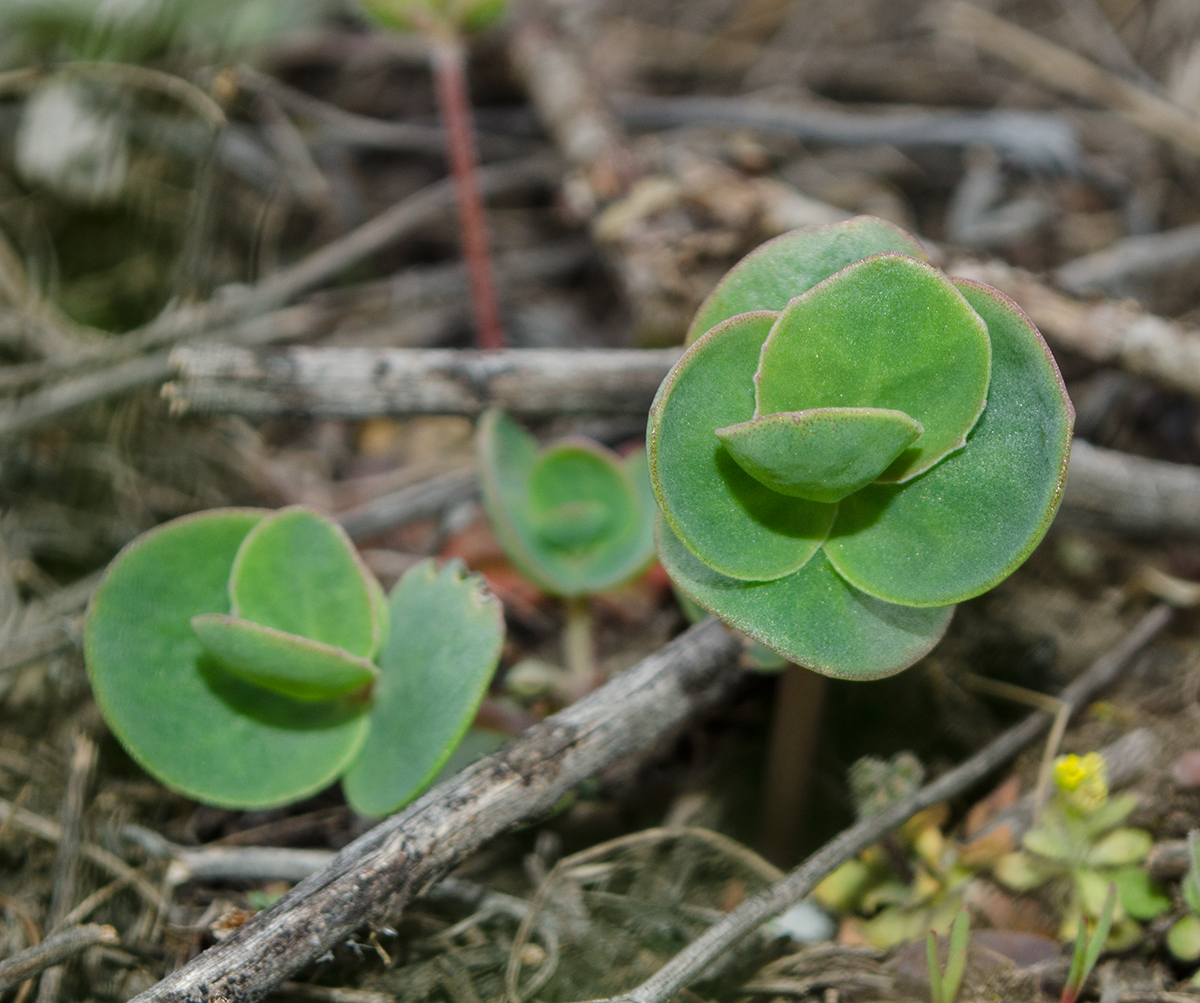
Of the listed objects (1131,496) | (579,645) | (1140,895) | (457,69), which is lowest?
(579,645)

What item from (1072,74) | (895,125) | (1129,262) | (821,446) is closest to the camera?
(821,446)

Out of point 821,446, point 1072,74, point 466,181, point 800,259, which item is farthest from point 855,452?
point 1072,74

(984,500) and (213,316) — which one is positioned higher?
(984,500)

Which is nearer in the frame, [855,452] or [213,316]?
[855,452]

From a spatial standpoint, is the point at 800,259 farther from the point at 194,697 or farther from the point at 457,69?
the point at 457,69

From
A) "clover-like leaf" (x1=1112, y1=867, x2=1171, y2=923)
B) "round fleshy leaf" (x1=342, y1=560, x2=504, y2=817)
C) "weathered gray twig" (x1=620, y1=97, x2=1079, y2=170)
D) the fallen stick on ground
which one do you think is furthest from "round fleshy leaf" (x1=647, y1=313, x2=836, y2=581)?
"weathered gray twig" (x1=620, y1=97, x2=1079, y2=170)

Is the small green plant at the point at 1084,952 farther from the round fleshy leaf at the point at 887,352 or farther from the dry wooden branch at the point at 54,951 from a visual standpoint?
the dry wooden branch at the point at 54,951
